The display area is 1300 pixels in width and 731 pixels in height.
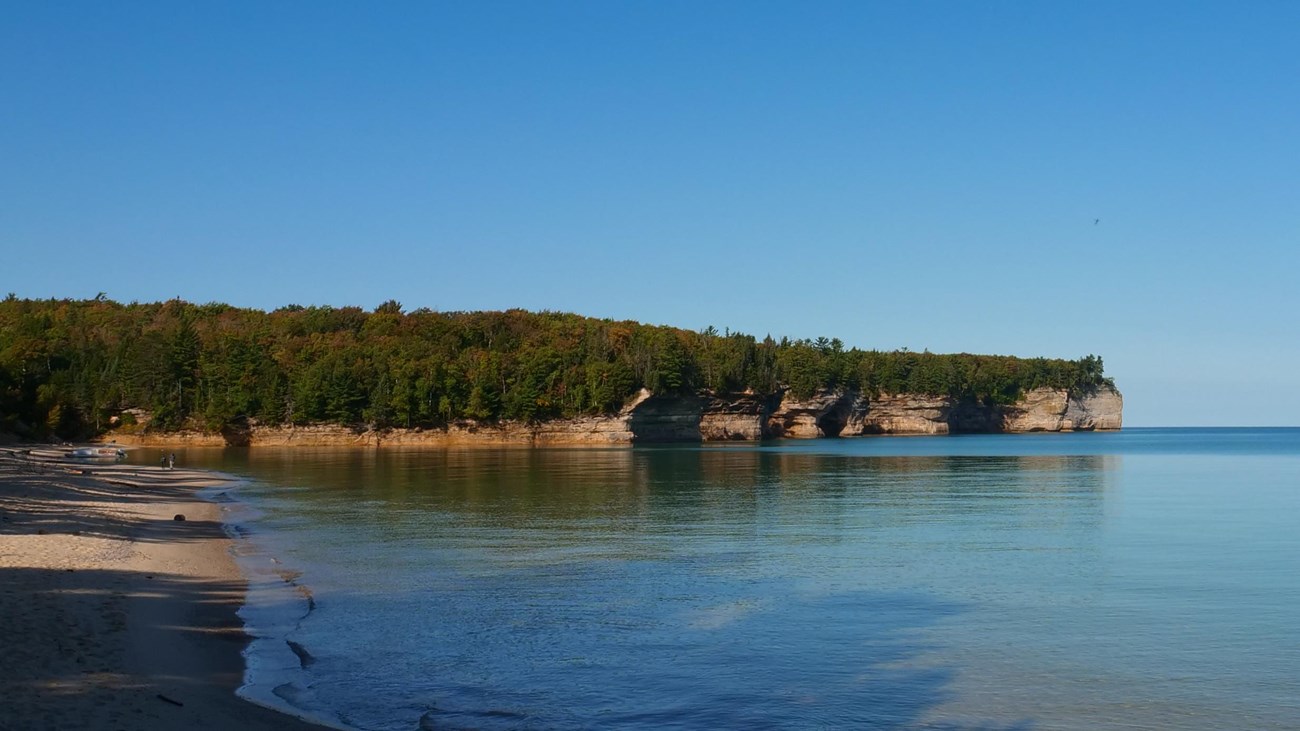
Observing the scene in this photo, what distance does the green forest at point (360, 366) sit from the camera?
127688 mm

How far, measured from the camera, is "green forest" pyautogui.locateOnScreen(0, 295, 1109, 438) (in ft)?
419

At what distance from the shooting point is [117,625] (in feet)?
47.7

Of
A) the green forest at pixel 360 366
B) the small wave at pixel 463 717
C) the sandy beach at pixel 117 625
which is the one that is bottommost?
the small wave at pixel 463 717

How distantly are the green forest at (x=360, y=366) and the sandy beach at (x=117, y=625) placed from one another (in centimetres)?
8879

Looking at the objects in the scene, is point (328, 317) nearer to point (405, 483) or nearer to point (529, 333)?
point (529, 333)

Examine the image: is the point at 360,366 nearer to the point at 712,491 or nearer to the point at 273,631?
the point at 712,491

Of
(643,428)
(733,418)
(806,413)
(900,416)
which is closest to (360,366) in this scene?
(643,428)

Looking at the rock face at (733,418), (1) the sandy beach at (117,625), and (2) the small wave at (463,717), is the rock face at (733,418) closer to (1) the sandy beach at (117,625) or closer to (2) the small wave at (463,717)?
(1) the sandy beach at (117,625)

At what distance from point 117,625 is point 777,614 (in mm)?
11102

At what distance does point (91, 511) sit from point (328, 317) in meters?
138

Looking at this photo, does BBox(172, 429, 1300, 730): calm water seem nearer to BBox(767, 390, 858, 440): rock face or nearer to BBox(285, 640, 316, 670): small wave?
BBox(285, 640, 316, 670): small wave

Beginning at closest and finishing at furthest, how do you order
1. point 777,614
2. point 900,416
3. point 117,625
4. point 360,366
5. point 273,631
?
point 117,625, point 273,631, point 777,614, point 360,366, point 900,416

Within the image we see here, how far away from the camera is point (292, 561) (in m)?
25.2

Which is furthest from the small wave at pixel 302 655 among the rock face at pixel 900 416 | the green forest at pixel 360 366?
the rock face at pixel 900 416
